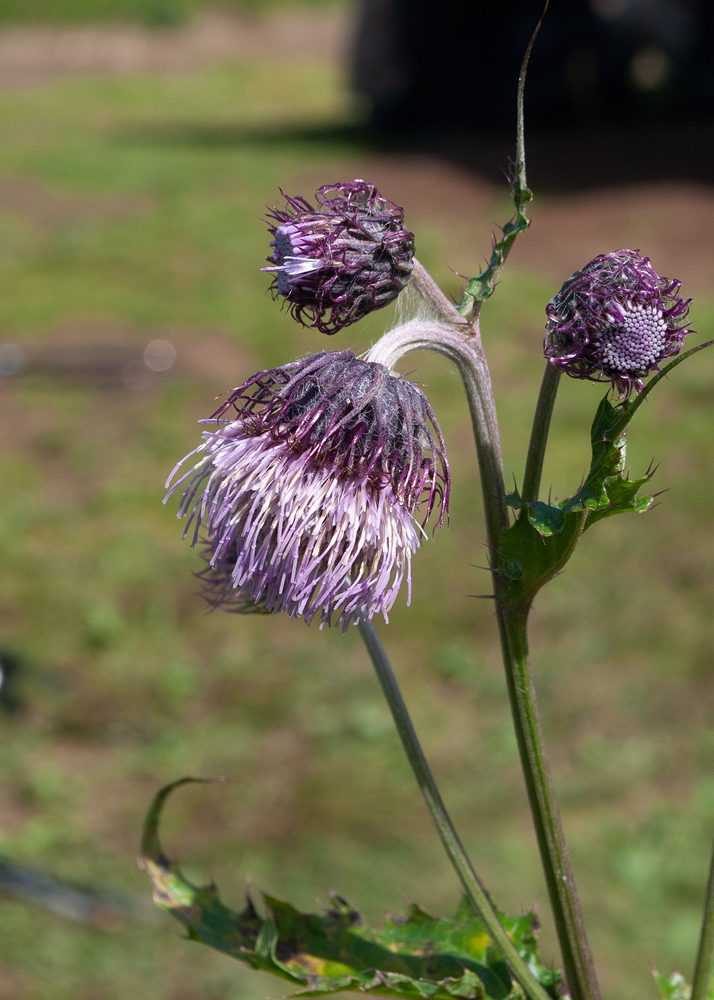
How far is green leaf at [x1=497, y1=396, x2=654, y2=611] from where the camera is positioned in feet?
3.95

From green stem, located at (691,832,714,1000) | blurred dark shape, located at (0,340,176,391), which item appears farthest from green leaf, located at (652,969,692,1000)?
blurred dark shape, located at (0,340,176,391)

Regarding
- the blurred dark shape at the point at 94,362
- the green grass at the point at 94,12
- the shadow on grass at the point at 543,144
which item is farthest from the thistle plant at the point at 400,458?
the green grass at the point at 94,12

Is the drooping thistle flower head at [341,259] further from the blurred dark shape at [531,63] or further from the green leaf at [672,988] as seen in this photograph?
the blurred dark shape at [531,63]

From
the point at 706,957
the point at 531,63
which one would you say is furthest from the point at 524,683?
the point at 531,63

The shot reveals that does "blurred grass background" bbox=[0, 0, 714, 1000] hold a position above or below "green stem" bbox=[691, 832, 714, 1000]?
below

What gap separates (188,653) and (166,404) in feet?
11.7

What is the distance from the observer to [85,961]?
395 cm

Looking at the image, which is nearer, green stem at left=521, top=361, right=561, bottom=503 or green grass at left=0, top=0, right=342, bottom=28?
green stem at left=521, top=361, right=561, bottom=503

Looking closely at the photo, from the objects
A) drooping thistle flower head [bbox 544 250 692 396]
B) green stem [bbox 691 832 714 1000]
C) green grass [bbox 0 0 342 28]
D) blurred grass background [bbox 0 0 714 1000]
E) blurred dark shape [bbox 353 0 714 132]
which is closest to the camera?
drooping thistle flower head [bbox 544 250 692 396]

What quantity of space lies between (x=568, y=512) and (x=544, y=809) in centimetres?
38

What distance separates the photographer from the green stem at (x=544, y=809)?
1.30 metres

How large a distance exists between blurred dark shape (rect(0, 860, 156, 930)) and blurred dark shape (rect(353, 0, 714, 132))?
1736 cm

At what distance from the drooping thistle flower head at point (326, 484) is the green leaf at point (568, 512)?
0.11 metres

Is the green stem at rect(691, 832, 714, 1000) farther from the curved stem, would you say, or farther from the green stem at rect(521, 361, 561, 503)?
the green stem at rect(521, 361, 561, 503)
